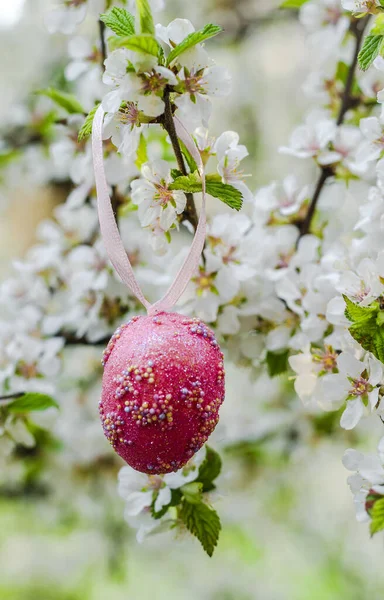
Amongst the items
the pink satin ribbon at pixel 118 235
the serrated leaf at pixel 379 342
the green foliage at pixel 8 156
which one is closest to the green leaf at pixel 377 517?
the serrated leaf at pixel 379 342

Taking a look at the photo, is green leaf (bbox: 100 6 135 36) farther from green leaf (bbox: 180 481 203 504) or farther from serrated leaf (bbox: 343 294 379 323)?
green leaf (bbox: 180 481 203 504)

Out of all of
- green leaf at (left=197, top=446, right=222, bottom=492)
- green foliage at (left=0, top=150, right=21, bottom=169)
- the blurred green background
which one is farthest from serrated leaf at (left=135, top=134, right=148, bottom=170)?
the blurred green background

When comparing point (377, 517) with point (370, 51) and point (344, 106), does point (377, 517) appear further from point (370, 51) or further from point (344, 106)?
point (344, 106)

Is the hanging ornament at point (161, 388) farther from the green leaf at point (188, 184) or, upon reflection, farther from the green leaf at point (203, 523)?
the green leaf at point (203, 523)

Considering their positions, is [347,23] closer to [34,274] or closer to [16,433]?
[34,274]

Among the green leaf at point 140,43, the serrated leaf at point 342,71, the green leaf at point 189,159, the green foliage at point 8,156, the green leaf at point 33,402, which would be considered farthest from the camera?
the green foliage at point 8,156

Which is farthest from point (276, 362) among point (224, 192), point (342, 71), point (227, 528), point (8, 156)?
point (227, 528)

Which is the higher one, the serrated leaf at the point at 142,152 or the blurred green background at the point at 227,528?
the serrated leaf at the point at 142,152

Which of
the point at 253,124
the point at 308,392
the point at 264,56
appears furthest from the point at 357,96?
the point at 264,56
